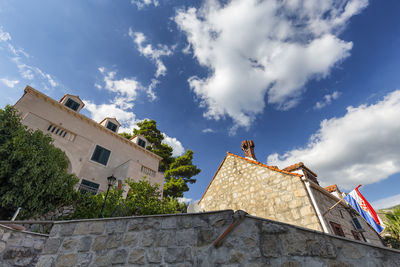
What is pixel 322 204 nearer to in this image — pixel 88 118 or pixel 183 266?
pixel 183 266

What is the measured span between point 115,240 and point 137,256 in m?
0.52

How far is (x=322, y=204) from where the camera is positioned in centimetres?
823

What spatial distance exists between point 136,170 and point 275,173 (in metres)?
12.1

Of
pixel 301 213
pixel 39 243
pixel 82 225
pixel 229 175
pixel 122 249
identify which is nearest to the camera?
pixel 122 249

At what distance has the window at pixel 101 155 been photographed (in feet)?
50.4

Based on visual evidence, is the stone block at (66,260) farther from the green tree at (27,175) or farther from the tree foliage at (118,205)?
the green tree at (27,175)

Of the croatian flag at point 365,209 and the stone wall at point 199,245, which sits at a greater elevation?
the croatian flag at point 365,209

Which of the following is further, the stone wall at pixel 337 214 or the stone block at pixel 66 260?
the stone wall at pixel 337 214

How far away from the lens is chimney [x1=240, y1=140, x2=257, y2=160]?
43.5 feet

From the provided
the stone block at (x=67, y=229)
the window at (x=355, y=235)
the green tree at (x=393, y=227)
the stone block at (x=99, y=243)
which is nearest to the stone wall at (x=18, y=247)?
the stone block at (x=67, y=229)

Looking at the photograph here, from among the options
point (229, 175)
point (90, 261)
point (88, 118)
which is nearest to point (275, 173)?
point (229, 175)

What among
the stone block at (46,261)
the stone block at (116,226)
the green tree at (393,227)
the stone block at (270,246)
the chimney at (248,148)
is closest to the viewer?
the stone block at (270,246)

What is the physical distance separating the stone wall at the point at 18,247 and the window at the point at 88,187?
1015cm

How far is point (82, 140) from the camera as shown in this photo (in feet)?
48.6
